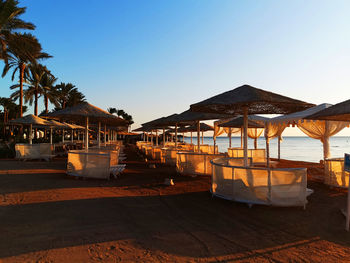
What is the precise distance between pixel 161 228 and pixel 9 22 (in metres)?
19.7

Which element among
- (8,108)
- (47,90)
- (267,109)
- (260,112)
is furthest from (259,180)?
(8,108)

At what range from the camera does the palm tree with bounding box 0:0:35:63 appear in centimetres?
1431

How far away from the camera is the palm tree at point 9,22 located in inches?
563

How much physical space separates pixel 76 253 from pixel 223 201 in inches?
144

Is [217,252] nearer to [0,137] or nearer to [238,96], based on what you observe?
[238,96]

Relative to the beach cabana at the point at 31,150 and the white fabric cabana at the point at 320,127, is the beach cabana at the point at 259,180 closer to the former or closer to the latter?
the white fabric cabana at the point at 320,127

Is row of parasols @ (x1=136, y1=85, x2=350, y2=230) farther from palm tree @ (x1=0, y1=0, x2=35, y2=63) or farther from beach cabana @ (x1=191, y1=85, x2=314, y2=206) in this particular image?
palm tree @ (x1=0, y1=0, x2=35, y2=63)

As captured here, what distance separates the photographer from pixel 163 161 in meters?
13.7

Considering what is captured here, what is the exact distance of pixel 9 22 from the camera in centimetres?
1606

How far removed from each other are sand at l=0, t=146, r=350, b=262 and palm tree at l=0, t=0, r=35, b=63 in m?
13.8

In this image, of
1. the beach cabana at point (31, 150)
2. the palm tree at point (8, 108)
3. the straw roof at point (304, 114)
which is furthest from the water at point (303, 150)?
the palm tree at point (8, 108)

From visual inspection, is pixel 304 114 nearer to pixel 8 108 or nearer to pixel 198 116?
pixel 198 116

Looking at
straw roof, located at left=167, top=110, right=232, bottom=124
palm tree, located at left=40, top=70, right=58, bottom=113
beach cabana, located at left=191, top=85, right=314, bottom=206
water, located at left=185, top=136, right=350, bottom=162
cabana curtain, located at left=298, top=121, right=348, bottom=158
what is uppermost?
palm tree, located at left=40, top=70, right=58, bottom=113

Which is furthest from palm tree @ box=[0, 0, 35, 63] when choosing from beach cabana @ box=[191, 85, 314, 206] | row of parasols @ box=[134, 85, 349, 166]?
beach cabana @ box=[191, 85, 314, 206]
